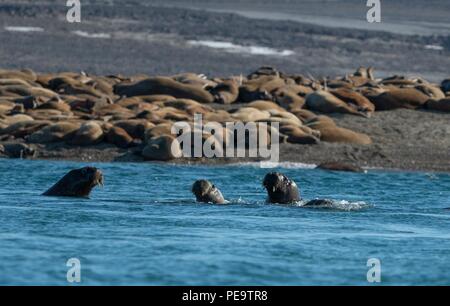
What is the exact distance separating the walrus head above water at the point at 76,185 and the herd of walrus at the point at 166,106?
6.64 m

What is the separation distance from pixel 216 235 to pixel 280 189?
10.1 feet

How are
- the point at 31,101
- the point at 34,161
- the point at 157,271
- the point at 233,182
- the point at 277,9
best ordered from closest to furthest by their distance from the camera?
the point at 157,271 → the point at 233,182 → the point at 34,161 → the point at 31,101 → the point at 277,9

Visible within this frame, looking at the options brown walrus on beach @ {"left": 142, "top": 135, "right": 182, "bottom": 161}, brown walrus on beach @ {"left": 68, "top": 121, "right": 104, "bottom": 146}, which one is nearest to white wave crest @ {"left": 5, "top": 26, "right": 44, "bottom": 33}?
brown walrus on beach @ {"left": 68, "top": 121, "right": 104, "bottom": 146}

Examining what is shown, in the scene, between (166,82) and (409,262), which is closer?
(409,262)

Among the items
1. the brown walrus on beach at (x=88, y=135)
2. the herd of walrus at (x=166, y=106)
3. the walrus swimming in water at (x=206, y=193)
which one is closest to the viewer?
Answer: the walrus swimming in water at (x=206, y=193)

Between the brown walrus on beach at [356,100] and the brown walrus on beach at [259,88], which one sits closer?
the brown walrus on beach at [356,100]

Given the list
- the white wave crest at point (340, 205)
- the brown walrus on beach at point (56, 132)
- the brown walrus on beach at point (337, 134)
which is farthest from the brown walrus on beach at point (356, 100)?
the white wave crest at point (340, 205)

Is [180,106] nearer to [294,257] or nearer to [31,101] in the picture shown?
[31,101]

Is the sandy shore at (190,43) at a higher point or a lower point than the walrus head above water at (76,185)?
lower

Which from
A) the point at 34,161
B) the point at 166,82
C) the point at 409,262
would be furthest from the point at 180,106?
the point at 409,262

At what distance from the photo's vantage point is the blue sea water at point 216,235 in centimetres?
1371

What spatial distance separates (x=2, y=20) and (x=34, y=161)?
32918 mm

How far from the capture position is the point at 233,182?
2322 centimetres

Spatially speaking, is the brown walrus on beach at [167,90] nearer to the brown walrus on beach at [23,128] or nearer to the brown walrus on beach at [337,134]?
the brown walrus on beach at [337,134]
